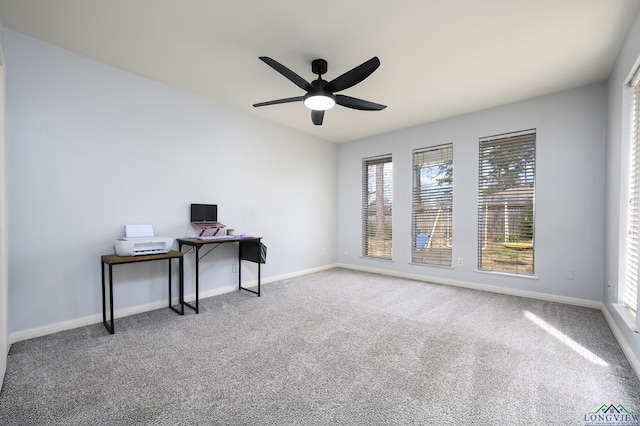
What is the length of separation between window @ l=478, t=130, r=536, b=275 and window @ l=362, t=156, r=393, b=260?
4.95 ft

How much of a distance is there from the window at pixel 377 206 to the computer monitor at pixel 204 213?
2854 millimetres

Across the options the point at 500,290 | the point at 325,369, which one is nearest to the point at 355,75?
the point at 325,369

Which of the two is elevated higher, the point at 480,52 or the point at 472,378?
the point at 480,52

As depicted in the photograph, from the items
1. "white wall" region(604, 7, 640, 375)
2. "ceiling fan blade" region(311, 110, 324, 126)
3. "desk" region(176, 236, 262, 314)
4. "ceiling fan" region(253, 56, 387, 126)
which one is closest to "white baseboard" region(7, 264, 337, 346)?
"desk" region(176, 236, 262, 314)

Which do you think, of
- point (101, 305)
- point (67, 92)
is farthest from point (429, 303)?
point (67, 92)

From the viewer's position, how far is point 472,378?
1883mm

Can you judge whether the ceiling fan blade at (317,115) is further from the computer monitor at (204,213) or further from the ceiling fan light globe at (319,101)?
the computer monitor at (204,213)

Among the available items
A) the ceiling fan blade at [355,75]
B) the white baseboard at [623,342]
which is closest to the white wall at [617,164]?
the white baseboard at [623,342]

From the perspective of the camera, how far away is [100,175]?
9.42 feet

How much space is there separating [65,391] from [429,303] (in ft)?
11.0

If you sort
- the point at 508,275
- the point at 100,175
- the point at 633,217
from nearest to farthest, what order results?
the point at 633,217 < the point at 100,175 < the point at 508,275

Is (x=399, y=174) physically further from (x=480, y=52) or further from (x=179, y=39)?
(x=179, y=39)

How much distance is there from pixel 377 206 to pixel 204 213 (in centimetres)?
308

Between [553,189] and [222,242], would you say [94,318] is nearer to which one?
[222,242]
